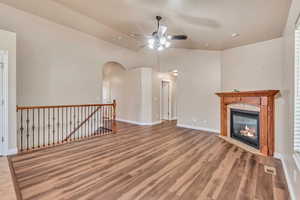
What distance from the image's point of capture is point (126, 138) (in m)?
4.96

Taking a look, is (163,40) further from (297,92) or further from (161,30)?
(297,92)

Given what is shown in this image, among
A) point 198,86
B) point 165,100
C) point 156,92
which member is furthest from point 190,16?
point 165,100

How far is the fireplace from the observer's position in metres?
4.13

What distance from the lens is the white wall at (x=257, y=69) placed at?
142 inches

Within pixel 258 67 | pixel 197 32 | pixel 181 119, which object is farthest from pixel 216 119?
pixel 197 32

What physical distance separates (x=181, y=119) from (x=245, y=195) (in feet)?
15.1

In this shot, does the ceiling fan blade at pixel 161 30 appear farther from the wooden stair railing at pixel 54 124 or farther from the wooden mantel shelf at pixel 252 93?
the wooden stair railing at pixel 54 124

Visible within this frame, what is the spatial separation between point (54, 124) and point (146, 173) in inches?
143

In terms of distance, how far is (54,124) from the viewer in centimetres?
485

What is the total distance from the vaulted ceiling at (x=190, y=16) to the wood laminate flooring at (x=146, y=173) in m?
2.89

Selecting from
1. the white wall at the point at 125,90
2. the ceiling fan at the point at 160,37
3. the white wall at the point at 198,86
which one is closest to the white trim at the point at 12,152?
the ceiling fan at the point at 160,37

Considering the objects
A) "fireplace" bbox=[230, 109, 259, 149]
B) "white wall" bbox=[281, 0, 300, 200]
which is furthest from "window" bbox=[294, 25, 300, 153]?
"fireplace" bbox=[230, 109, 259, 149]

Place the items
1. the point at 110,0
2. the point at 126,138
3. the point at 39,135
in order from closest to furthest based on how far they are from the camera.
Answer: the point at 110,0 → the point at 39,135 → the point at 126,138

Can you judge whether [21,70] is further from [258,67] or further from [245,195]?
[258,67]
